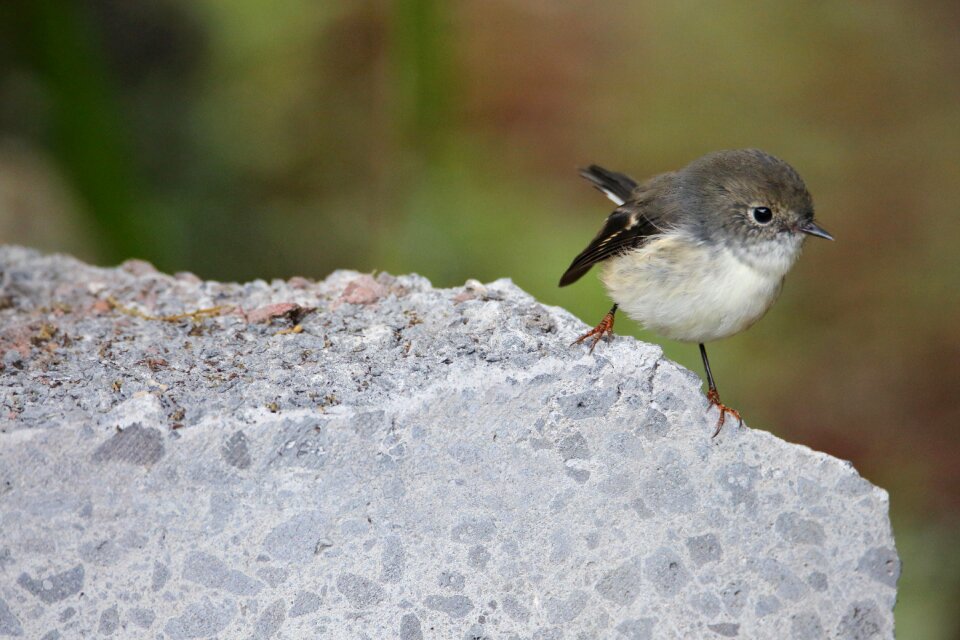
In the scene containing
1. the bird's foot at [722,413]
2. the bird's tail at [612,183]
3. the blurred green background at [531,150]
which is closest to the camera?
the bird's foot at [722,413]

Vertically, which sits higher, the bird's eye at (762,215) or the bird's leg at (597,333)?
the bird's eye at (762,215)

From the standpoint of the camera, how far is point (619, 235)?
279 cm

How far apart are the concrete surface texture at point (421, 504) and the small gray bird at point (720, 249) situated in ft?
1.31

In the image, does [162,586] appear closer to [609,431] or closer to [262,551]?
[262,551]

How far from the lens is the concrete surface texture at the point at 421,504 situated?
1963mm

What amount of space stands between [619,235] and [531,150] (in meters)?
2.35

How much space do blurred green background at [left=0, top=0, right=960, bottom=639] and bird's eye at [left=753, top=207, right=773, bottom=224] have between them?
1.08 metres

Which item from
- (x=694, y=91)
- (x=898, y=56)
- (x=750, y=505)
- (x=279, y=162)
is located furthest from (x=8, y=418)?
(x=898, y=56)

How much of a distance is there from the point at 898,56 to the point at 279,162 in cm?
291

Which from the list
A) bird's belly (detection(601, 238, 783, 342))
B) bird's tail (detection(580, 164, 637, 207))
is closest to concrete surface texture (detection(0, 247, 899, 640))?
bird's belly (detection(601, 238, 783, 342))

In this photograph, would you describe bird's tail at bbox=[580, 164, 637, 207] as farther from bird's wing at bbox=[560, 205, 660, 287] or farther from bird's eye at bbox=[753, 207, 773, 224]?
bird's eye at bbox=[753, 207, 773, 224]

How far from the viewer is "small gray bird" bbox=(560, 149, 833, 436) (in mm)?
2531

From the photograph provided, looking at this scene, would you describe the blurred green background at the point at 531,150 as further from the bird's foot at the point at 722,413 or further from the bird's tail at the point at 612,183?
the bird's foot at the point at 722,413

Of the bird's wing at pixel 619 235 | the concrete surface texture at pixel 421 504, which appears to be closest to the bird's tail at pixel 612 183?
the bird's wing at pixel 619 235
